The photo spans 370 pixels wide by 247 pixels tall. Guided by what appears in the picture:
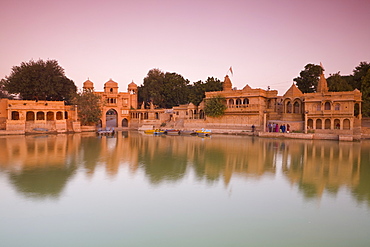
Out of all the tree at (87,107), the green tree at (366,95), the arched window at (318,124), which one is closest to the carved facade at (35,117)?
the tree at (87,107)

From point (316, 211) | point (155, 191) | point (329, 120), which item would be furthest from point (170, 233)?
point (329, 120)

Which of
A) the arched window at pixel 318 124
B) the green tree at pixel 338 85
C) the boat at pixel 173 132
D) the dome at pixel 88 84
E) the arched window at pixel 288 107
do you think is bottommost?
the boat at pixel 173 132

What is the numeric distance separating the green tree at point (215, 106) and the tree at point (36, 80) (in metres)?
19.5

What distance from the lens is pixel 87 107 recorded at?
38.7 metres

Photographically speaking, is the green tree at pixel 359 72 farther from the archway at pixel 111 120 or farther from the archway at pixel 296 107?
the archway at pixel 111 120

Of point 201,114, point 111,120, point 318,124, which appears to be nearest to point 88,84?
point 111,120

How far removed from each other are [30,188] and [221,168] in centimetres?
905

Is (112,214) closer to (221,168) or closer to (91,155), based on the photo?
(221,168)

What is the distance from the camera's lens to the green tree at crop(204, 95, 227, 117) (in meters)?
36.1

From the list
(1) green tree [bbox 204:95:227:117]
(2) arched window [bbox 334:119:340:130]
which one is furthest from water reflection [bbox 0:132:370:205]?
(1) green tree [bbox 204:95:227:117]

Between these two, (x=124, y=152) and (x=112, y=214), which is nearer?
(x=112, y=214)

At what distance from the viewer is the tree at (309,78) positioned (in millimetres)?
38500

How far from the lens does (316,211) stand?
852cm

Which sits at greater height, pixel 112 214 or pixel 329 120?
pixel 329 120
